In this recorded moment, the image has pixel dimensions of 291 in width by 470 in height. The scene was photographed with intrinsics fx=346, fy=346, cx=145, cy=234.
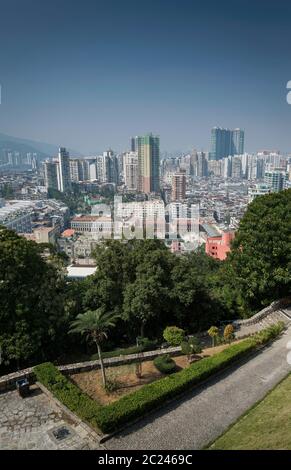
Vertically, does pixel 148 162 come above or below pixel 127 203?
above

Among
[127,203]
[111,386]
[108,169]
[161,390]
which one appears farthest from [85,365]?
[108,169]

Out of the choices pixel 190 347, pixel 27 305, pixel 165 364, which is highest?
pixel 27 305

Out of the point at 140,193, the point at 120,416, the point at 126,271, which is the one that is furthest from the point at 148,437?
the point at 140,193

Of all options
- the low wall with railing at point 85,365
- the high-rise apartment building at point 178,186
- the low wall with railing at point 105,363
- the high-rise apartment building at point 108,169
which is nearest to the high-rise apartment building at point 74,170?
the high-rise apartment building at point 108,169

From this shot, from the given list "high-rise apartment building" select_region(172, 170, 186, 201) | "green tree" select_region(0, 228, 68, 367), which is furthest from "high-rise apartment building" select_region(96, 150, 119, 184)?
"green tree" select_region(0, 228, 68, 367)

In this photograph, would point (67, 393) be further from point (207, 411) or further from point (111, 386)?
point (207, 411)

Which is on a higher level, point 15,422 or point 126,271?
point 126,271

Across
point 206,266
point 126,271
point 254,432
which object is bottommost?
point 206,266
